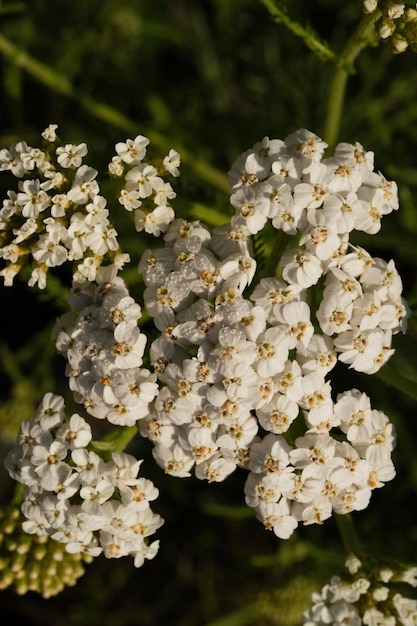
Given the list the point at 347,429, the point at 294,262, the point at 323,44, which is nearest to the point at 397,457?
the point at 347,429

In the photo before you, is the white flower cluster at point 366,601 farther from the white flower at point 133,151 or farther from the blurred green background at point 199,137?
the white flower at point 133,151

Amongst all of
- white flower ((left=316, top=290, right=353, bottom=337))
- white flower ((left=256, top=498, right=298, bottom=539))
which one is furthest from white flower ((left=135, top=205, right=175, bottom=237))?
white flower ((left=256, top=498, right=298, bottom=539))

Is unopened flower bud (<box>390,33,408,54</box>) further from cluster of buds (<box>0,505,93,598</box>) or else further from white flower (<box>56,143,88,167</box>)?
cluster of buds (<box>0,505,93,598</box>)

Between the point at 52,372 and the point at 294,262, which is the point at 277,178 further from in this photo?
the point at 52,372

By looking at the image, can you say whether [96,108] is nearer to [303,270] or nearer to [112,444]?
[303,270]

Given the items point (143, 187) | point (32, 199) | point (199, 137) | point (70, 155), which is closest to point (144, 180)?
point (143, 187)

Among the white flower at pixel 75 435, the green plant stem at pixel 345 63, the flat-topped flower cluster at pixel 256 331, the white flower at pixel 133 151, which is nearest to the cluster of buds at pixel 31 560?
the flat-topped flower cluster at pixel 256 331
